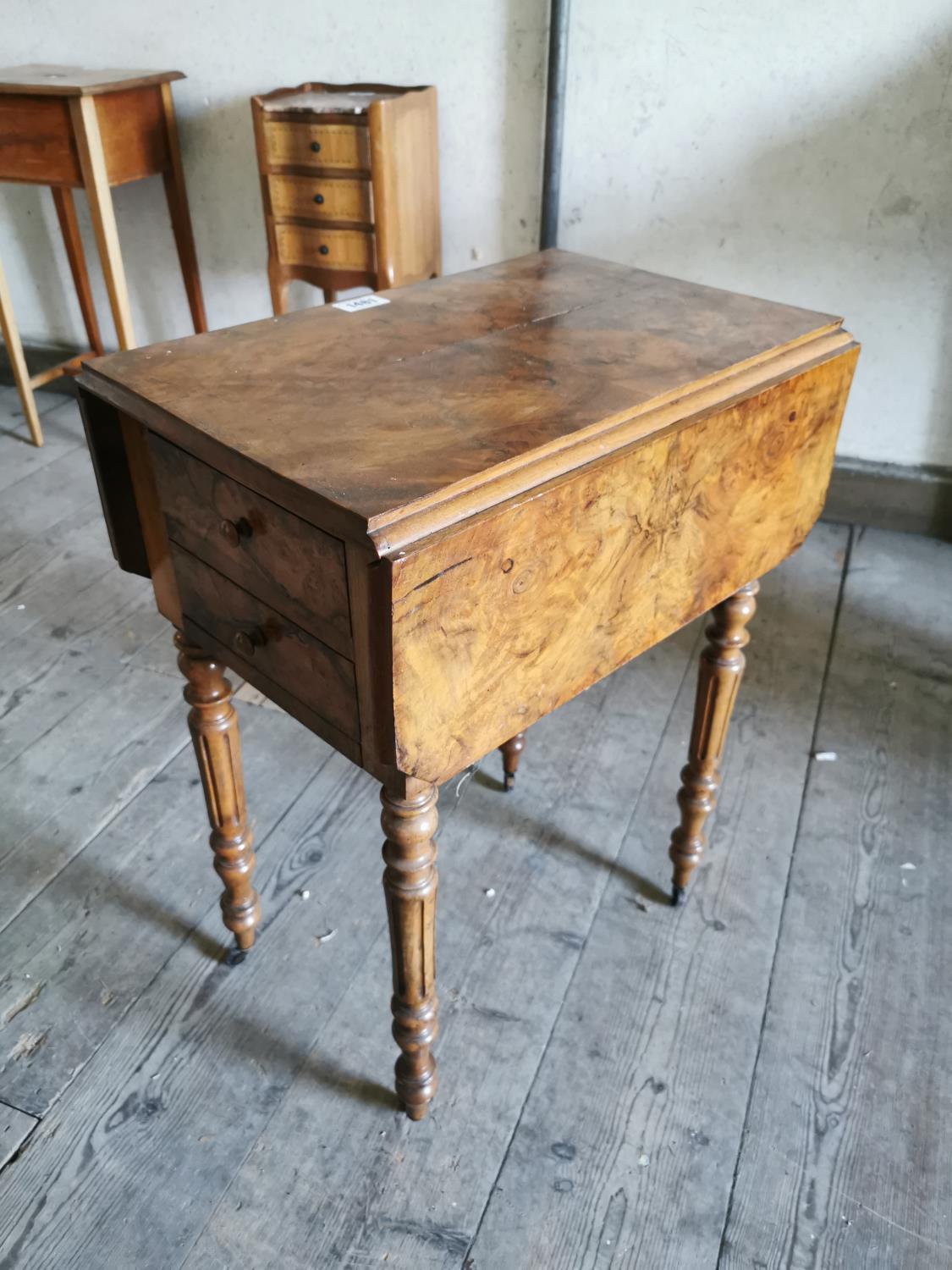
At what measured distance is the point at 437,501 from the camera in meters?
0.80

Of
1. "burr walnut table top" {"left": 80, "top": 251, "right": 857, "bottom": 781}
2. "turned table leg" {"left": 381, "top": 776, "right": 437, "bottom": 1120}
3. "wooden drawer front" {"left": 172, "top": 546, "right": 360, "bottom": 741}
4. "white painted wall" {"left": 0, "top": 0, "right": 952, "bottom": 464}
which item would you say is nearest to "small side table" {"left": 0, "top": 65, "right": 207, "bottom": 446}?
"white painted wall" {"left": 0, "top": 0, "right": 952, "bottom": 464}

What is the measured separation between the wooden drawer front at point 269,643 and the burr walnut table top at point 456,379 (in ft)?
0.52

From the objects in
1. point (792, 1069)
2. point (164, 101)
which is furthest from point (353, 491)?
point (164, 101)

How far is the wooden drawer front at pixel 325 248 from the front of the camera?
7.99ft

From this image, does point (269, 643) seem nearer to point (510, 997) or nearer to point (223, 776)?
point (223, 776)

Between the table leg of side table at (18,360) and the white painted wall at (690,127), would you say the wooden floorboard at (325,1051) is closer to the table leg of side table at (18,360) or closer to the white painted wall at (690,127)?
the white painted wall at (690,127)

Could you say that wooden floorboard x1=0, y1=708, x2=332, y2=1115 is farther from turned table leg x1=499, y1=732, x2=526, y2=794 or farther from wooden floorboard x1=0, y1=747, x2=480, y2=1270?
turned table leg x1=499, y1=732, x2=526, y2=794

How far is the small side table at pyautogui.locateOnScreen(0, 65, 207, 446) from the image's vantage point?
2.41 meters

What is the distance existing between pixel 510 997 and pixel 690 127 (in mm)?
1981

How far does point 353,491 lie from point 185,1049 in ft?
2.84

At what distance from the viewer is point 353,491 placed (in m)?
0.79

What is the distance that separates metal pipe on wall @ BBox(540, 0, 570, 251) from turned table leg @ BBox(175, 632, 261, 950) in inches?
68.0

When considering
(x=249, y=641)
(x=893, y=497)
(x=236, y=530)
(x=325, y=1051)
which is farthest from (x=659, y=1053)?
(x=893, y=497)

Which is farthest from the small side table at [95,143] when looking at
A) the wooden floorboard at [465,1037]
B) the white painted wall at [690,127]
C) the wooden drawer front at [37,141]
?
the wooden floorboard at [465,1037]
